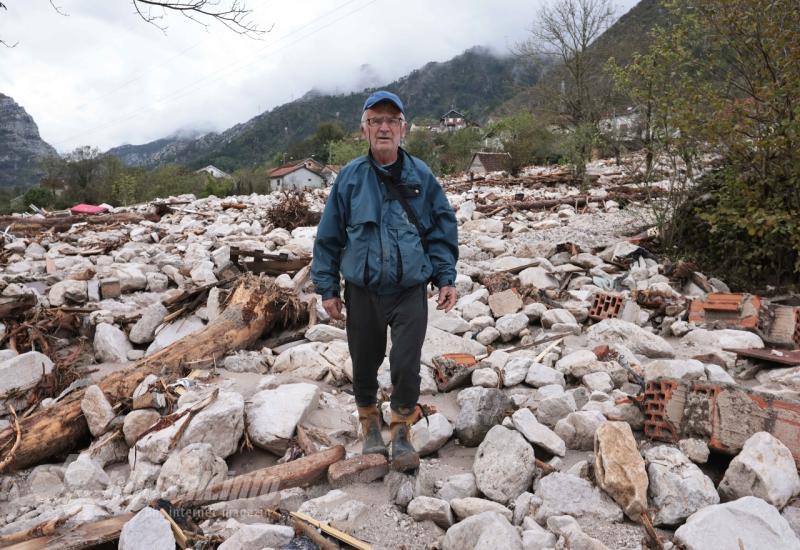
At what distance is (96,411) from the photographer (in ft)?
11.0

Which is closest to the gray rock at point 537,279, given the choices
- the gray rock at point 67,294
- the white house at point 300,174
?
the gray rock at point 67,294

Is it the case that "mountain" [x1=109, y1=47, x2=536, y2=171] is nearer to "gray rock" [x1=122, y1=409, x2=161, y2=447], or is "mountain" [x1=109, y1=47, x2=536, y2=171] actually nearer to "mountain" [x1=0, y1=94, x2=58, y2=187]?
"mountain" [x1=0, y1=94, x2=58, y2=187]

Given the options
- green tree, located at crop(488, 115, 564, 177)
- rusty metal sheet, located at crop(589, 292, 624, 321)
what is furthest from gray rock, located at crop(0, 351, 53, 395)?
green tree, located at crop(488, 115, 564, 177)

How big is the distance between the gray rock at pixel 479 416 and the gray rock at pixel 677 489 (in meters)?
0.87

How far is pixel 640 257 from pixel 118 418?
19.8 feet

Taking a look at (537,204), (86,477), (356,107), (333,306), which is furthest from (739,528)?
(356,107)

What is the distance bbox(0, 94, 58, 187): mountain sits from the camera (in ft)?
315

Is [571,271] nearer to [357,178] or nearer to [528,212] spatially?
[357,178]

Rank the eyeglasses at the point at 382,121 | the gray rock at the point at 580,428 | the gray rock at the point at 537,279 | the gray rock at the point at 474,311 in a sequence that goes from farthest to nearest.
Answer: the gray rock at the point at 537,279, the gray rock at the point at 474,311, the gray rock at the point at 580,428, the eyeglasses at the point at 382,121

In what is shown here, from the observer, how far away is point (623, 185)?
1321 cm

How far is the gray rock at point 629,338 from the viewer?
407 centimetres

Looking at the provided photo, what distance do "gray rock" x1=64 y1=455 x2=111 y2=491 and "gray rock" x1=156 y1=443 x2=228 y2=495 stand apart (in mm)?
407

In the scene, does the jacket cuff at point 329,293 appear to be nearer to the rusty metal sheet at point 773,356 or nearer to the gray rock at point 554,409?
the gray rock at point 554,409

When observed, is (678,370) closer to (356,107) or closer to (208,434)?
(208,434)
